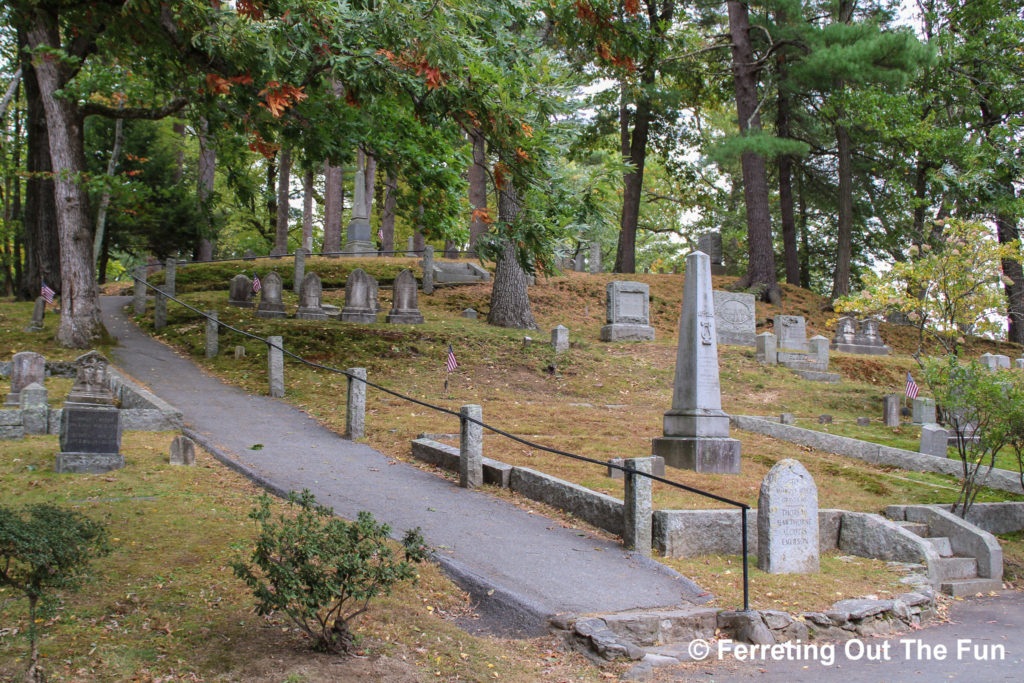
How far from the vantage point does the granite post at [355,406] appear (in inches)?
463

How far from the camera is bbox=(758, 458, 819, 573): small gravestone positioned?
723cm

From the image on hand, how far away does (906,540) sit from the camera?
789 centimetres

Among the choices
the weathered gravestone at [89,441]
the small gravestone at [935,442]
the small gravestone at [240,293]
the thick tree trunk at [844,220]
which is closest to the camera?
the weathered gravestone at [89,441]

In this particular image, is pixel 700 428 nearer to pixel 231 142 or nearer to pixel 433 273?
pixel 231 142

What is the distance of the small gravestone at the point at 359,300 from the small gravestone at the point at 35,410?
32.4ft

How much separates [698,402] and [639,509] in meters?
3.75

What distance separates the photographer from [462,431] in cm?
952

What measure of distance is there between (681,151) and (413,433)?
25.8m

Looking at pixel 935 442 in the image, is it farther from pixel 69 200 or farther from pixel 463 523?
pixel 69 200

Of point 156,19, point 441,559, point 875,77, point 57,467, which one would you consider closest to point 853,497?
point 441,559

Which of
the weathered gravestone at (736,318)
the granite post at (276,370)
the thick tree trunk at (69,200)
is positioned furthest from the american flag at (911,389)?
the thick tree trunk at (69,200)

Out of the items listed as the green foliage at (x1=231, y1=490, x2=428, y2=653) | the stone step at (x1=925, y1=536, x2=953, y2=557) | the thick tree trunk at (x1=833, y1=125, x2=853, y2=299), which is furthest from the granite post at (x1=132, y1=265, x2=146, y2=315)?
the thick tree trunk at (x1=833, y1=125, x2=853, y2=299)

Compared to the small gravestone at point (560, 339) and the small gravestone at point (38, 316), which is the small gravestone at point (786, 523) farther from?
the small gravestone at point (38, 316)

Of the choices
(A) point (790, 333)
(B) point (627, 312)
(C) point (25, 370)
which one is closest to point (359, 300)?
(B) point (627, 312)
